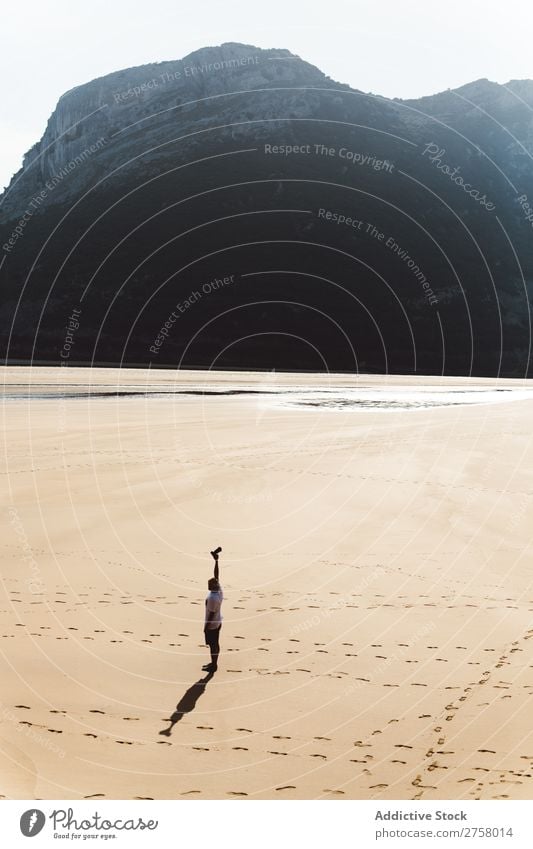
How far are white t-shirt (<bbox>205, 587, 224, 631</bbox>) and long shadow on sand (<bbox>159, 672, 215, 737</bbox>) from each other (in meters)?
0.58

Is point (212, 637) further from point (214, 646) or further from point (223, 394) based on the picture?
point (223, 394)

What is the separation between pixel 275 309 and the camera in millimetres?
136250

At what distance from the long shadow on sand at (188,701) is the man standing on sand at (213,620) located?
10.5 inches

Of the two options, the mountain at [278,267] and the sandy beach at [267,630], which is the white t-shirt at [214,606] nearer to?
the sandy beach at [267,630]

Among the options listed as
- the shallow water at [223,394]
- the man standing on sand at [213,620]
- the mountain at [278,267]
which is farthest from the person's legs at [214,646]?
the mountain at [278,267]

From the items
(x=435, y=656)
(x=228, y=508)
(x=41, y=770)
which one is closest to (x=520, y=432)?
(x=228, y=508)

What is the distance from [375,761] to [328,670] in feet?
6.53

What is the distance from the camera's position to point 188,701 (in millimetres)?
8398

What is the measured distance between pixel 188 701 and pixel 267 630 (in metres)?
2.28

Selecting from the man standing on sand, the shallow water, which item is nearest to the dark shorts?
the man standing on sand

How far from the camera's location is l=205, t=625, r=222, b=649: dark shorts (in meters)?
9.18

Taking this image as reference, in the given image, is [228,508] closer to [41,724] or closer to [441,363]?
[41,724]

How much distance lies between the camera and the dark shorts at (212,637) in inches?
361

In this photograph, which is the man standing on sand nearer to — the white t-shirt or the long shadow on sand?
the white t-shirt
